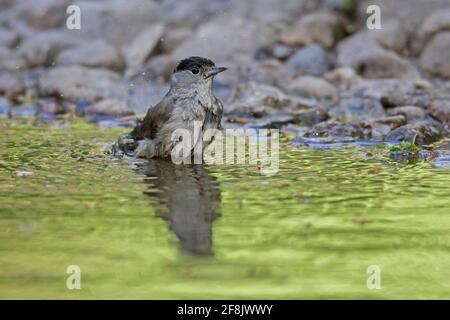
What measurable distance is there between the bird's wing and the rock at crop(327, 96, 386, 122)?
2867mm

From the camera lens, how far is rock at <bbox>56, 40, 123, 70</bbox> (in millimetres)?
13234

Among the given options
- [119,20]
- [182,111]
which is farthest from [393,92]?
[119,20]

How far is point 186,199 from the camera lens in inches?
248

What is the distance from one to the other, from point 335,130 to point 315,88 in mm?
2433

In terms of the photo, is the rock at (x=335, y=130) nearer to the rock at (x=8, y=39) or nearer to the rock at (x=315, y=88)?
the rock at (x=315, y=88)

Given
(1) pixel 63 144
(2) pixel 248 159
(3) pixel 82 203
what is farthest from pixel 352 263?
(1) pixel 63 144

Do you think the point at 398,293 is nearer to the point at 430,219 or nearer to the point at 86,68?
the point at 430,219

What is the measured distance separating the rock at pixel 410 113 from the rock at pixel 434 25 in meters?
2.89

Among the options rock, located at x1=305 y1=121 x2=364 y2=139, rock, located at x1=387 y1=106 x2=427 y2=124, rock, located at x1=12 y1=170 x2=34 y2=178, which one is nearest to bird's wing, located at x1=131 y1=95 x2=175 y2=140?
rock, located at x1=12 y1=170 x2=34 y2=178

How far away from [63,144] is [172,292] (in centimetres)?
472

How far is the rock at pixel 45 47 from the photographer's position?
13.9 m

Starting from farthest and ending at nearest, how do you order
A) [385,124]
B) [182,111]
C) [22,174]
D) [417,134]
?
[385,124], [417,134], [182,111], [22,174]

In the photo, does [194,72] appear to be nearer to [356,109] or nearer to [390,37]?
[356,109]

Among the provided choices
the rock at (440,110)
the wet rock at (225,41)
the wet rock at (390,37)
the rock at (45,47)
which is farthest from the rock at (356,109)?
the rock at (45,47)
